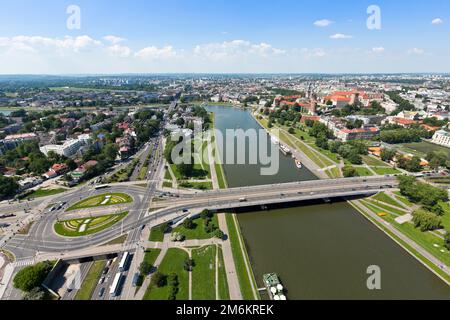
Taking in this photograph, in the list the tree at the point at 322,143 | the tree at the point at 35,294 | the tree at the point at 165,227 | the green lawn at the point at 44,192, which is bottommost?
the tree at the point at 35,294

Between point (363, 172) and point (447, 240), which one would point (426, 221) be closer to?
point (447, 240)

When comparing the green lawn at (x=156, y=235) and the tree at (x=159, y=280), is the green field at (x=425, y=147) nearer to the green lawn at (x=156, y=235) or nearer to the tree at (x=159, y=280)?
the green lawn at (x=156, y=235)

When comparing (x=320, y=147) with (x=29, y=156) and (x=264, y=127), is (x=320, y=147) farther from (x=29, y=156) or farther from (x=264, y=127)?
(x=29, y=156)

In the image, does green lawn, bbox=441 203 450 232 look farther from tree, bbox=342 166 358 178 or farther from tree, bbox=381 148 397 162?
tree, bbox=381 148 397 162

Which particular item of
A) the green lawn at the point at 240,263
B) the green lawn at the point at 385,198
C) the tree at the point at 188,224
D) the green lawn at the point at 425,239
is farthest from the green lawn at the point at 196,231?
the green lawn at the point at 385,198

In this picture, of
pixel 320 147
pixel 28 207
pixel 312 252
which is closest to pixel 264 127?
pixel 320 147

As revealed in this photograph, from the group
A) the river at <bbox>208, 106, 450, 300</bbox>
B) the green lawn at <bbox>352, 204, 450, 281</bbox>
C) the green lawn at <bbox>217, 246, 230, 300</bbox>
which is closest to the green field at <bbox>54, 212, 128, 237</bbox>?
the green lawn at <bbox>217, 246, 230, 300</bbox>
